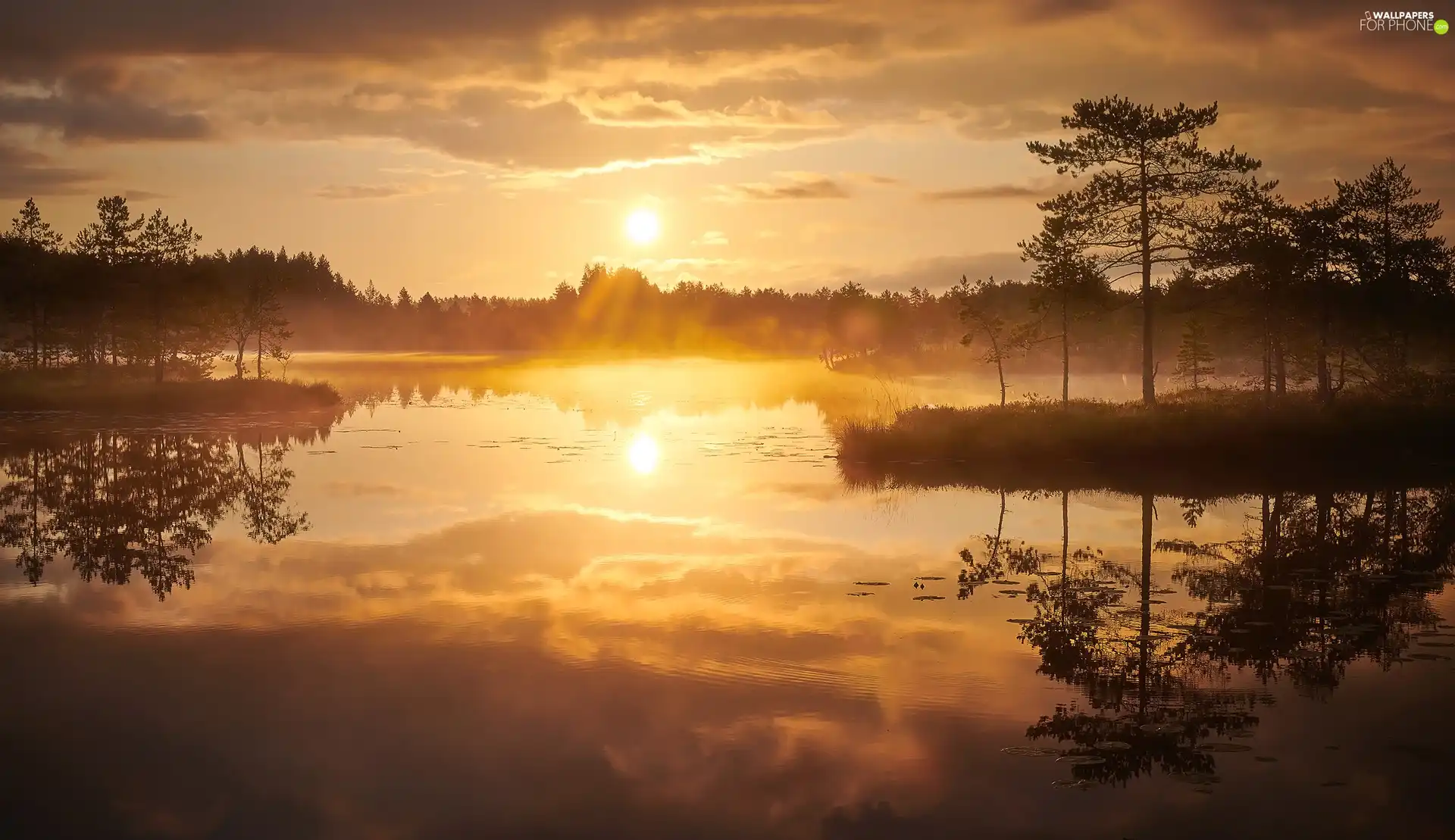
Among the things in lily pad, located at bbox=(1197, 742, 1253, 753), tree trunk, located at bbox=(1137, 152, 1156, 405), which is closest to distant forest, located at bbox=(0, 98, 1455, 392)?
tree trunk, located at bbox=(1137, 152, 1156, 405)

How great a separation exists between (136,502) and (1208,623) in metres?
29.7

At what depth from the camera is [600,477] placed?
3891cm

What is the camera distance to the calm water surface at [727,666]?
11094mm

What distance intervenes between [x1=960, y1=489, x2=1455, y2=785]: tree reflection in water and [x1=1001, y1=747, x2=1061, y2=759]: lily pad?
157 mm

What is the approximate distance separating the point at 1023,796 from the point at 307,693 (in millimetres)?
9367

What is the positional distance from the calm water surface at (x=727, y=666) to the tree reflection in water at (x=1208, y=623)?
0.28 feet

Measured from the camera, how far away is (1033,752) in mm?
12203

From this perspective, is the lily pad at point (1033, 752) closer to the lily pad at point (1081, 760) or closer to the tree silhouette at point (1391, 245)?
the lily pad at point (1081, 760)

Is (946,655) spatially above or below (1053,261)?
below

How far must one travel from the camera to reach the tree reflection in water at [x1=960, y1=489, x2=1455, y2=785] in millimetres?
12766

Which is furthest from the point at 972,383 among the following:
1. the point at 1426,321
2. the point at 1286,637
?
the point at 1286,637

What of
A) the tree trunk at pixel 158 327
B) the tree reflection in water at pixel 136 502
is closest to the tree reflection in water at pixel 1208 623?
the tree reflection in water at pixel 136 502

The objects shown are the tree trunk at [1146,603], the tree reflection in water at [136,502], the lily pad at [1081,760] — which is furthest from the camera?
the tree reflection in water at [136,502]

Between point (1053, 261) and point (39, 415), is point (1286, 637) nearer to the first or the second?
point (1053, 261)
